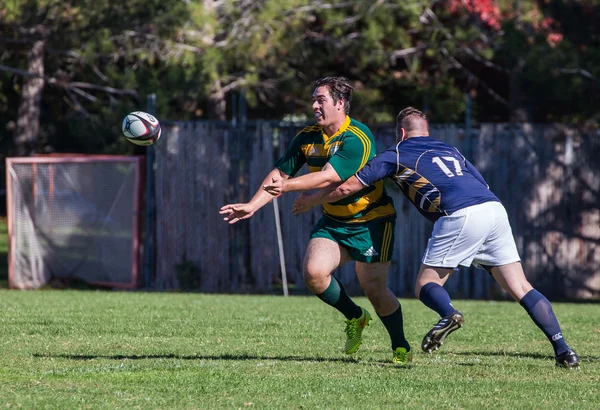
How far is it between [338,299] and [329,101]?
1.48 metres

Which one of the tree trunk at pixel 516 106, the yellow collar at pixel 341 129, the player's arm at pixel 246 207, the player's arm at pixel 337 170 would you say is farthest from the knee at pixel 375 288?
the tree trunk at pixel 516 106

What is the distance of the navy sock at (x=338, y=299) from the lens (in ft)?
26.8

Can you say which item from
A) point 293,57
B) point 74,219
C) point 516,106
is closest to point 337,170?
point 74,219

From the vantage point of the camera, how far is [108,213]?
61.2ft

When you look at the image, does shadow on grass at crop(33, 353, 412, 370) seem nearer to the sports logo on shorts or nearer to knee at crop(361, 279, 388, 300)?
knee at crop(361, 279, 388, 300)

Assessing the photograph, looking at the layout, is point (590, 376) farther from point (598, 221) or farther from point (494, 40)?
point (494, 40)

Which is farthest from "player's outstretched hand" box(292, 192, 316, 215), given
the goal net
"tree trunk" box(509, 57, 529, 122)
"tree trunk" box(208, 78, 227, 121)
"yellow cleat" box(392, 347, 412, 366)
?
"tree trunk" box(509, 57, 529, 122)

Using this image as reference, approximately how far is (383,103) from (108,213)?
9.50m

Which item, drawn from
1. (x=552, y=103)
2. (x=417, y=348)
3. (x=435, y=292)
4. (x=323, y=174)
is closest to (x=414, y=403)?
(x=435, y=292)

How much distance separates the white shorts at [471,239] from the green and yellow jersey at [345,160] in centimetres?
57

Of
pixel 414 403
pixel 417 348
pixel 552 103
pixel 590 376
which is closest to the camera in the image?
pixel 414 403

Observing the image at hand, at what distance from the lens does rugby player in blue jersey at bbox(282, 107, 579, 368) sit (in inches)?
300

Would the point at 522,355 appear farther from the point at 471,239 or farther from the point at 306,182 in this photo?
the point at 306,182

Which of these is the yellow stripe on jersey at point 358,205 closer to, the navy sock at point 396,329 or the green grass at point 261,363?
the navy sock at point 396,329
